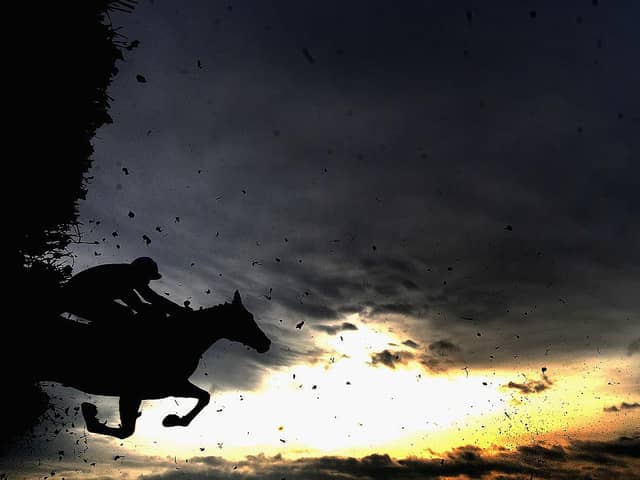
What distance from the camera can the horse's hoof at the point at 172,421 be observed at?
310 inches

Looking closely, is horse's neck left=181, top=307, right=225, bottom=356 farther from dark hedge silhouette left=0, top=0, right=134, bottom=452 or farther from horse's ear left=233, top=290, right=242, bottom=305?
dark hedge silhouette left=0, top=0, right=134, bottom=452

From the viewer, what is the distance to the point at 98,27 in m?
13.0

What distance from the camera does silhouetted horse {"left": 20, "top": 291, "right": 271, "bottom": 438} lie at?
270 inches

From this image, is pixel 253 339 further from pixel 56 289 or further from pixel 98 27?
pixel 98 27

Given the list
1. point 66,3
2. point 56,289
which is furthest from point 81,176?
point 56,289

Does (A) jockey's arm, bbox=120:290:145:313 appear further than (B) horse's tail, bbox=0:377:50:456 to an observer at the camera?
No

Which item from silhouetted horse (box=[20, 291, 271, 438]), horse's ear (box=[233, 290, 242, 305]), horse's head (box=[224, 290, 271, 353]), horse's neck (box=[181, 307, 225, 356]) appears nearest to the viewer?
silhouetted horse (box=[20, 291, 271, 438])

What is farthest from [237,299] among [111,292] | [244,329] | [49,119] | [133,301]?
[49,119]

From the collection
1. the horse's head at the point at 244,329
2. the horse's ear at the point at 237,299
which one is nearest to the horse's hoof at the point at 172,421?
the horse's head at the point at 244,329

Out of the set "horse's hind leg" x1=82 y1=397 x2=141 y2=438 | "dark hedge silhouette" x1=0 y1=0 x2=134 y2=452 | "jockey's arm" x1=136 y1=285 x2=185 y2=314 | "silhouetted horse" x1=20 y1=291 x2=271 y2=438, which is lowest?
"horse's hind leg" x1=82 y1=397 x2=141 y2=438

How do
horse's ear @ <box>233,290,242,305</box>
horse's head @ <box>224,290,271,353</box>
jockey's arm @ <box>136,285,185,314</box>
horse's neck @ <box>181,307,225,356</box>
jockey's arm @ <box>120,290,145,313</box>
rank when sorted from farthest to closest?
horse's ear @ <box>233,290,242,305</box> → horse's head @ <box>224,290,271,353</box> → horse's neck @ <box>181,307,225,356</box> → jockey's arm @ <box>136,285,185,314</box> → jockey's arm @ <box>120,290,145,313</box>

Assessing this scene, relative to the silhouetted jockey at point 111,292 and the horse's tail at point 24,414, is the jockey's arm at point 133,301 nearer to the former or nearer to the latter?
the silhouetted jockey at point 111,292

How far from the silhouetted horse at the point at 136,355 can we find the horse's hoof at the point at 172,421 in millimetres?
16

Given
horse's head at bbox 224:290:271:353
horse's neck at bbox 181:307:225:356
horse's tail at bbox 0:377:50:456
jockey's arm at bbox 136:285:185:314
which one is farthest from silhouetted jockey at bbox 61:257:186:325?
horse's tail at bbox 0:377:50:456
